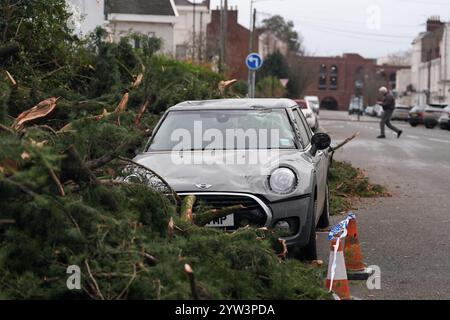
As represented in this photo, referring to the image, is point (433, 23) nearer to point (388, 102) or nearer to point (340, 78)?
point (340, 78)

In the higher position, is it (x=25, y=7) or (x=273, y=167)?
(x=25, y=7)

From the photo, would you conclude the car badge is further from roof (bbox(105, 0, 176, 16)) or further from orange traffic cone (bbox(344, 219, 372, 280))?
roof (bbox(105, 0, 176, 16))

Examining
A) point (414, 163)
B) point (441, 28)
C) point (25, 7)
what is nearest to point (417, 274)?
point (25, 7)

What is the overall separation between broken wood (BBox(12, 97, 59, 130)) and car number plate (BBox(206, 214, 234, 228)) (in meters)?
1.83

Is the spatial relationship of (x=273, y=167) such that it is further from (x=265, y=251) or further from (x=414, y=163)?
(x=414, y=163)

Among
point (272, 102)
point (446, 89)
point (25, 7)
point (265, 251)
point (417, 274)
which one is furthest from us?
point (446, 89)

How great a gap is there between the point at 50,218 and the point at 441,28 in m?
92.2

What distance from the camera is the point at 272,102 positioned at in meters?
9.49

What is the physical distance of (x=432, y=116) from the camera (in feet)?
166

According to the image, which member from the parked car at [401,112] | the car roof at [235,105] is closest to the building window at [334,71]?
the parked car at [401,112]

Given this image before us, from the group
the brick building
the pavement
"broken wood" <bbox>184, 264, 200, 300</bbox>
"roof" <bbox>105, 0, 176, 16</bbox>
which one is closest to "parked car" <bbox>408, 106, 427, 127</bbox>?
"roof" <bbox>105, 0, 176, 16</bbox>

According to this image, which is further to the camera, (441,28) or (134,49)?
(441,28)

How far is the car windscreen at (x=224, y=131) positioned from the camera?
340 inches

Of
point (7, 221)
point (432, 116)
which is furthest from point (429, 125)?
point (7, 221)
